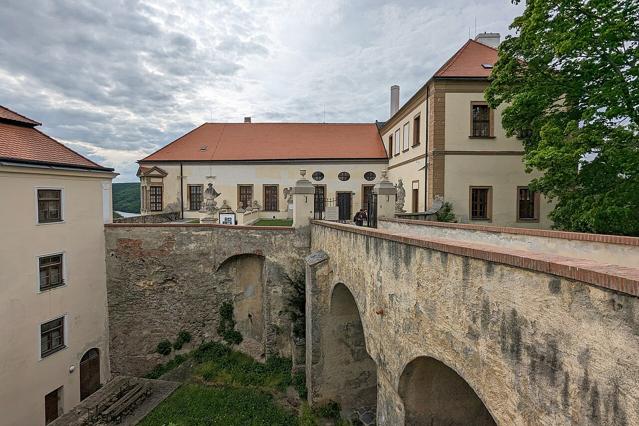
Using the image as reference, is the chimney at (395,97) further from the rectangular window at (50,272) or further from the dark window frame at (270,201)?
the rectangular window at (50,272)

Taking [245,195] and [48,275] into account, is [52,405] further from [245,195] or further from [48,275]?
[245,195]

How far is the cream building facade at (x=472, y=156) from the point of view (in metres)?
16.3

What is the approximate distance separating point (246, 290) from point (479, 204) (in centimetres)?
1244

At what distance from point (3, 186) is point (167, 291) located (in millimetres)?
8044

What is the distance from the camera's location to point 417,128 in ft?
61.9

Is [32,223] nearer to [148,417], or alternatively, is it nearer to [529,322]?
[148,417]

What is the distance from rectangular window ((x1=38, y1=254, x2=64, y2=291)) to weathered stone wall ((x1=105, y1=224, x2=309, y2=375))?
2.46m

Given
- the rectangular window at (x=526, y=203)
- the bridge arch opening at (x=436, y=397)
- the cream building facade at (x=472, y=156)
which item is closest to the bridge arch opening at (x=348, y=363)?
the bridge arch opening at (x=436, y=397)

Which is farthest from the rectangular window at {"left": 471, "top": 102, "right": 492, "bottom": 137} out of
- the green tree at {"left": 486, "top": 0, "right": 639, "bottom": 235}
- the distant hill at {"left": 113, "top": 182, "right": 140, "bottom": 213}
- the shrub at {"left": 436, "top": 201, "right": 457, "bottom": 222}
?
the distant hill at {"left": 113, "top": 182, "right": 140, "bottom": 213}

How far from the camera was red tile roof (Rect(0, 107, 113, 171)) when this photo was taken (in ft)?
43.7

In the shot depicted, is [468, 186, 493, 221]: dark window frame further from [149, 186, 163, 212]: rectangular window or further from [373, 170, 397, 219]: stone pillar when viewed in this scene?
[149, 186, 163, 212]: rectangular window

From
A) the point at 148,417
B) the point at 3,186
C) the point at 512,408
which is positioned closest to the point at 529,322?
the point at 512,408

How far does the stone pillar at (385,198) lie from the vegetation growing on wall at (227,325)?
922 cm

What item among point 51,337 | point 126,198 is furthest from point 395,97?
point 126,198
